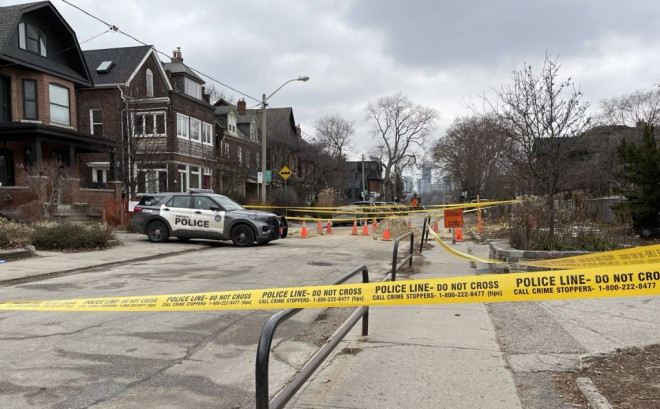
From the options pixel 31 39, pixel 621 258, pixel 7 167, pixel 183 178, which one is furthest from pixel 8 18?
pixel 621 258

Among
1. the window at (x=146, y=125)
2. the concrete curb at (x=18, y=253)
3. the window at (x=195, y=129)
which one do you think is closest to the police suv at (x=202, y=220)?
the concrete curb at (x=18, y=253)

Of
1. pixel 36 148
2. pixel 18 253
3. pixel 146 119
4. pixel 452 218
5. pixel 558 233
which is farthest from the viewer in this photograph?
pixel 146 119

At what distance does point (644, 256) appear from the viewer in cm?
522

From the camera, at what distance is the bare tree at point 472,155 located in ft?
171

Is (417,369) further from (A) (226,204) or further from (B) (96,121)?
(B) (96,121)

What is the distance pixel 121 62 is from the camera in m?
30.8

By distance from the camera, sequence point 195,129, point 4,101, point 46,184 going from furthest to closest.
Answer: point 195,129 → point 4,101 → point 46,184

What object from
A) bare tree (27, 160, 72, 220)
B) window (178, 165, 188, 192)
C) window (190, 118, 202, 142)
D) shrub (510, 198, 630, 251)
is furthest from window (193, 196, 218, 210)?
window (190, 118, 202, 142)

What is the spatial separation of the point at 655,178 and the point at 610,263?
9086 millimetres

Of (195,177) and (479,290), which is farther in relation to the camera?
(195,177)

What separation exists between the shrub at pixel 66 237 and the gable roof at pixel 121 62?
1820 cm

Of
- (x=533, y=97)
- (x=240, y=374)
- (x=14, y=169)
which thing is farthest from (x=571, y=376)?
(x=14, y=169)

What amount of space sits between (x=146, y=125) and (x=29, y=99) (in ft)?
17.4

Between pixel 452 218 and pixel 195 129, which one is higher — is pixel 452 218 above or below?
below
